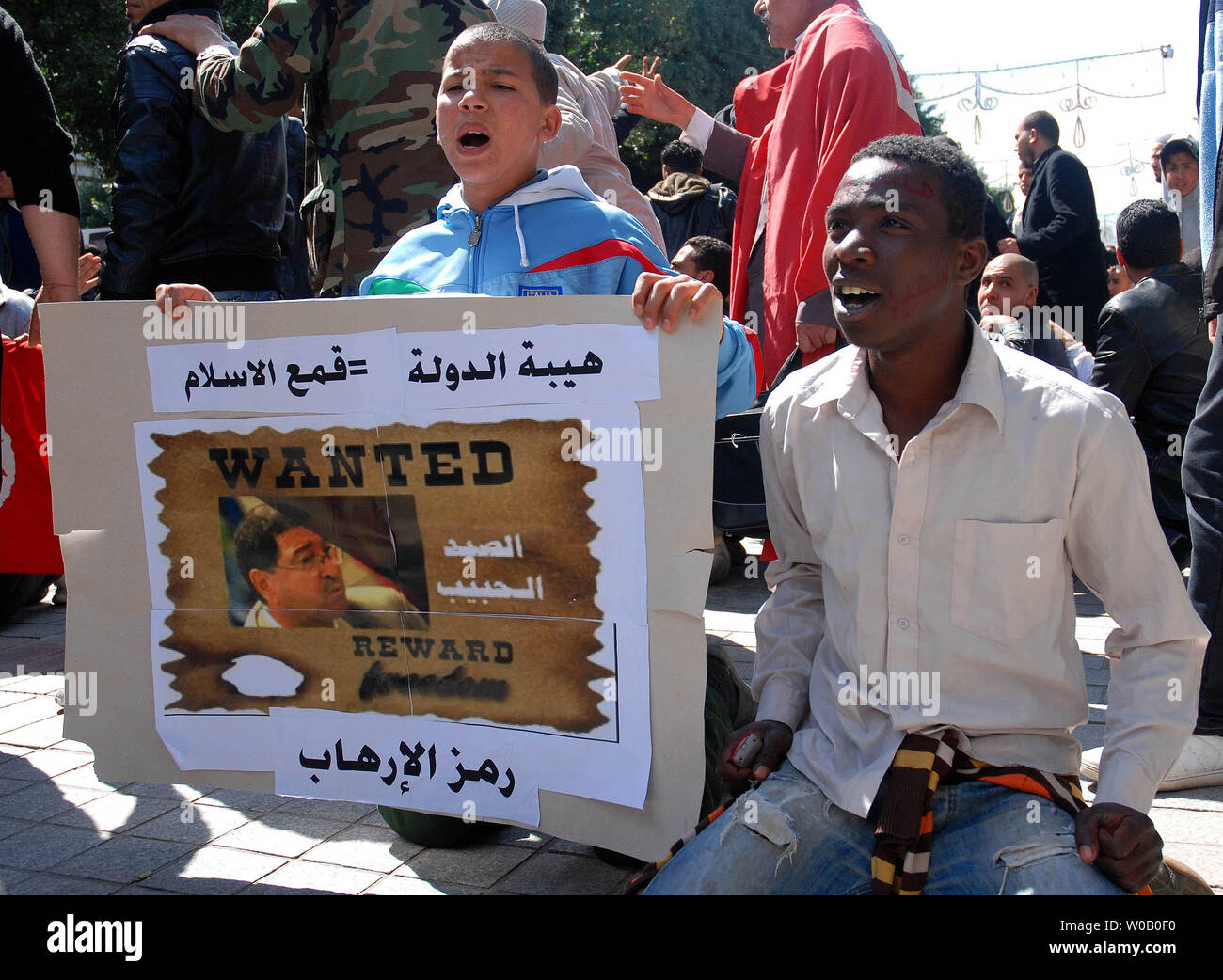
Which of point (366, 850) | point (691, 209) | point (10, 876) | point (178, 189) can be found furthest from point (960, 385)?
point (691, 209)

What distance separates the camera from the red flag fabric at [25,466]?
536 cm

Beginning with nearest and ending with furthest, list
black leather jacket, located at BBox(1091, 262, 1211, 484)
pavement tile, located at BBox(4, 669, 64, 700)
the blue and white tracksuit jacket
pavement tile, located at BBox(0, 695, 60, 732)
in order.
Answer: the blue and white tracksuit jacket, pavement tile, located at BBox(0, 695, 60, 732), pavement tile, located at BBox(4, 669, 64, 700), black leather jacket, located at BBox(1091, 262, 1211, 484)

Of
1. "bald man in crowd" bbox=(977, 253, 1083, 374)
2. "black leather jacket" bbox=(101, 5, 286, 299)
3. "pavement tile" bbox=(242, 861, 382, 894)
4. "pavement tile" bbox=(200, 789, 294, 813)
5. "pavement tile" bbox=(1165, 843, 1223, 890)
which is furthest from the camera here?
"bald man in crowd" bbox=(977, 253, 1083, 374)

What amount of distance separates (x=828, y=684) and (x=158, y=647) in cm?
166

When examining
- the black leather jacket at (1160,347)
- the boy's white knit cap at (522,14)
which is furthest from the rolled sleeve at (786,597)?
the black leather jacket at (1160,347)

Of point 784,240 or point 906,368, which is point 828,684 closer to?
point 906,368

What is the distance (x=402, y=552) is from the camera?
2.62 metres

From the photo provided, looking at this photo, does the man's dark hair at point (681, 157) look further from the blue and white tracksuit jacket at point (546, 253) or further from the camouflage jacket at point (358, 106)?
the blue and white tracksuit jacket at point (546, 253)

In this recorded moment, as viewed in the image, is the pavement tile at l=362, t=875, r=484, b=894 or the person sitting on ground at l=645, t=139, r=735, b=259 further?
the person sitting on ground at l=645, t=139, r=735, b=259

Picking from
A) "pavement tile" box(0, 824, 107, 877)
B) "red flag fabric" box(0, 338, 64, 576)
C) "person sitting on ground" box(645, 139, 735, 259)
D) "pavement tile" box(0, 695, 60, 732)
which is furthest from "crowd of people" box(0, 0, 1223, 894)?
"person sitting on ground" box(645, 139, 735, 259)

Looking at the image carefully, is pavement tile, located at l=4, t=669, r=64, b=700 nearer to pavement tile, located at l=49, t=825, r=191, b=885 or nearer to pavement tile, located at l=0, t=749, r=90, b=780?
pavement tile, located at l=0, t=749, r=90, b=780

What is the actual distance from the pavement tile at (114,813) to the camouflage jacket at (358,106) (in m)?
1.70

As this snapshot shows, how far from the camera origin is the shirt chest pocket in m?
1.99

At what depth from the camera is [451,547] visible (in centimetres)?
258
